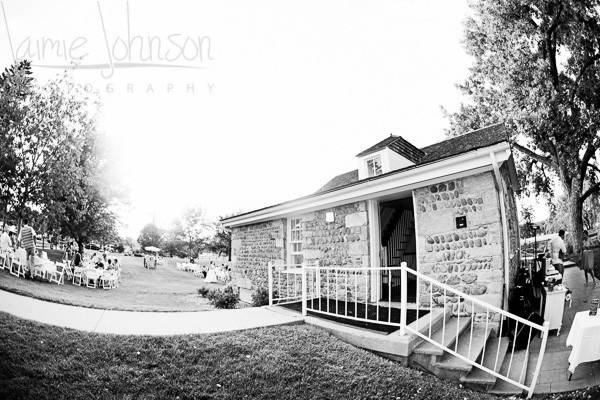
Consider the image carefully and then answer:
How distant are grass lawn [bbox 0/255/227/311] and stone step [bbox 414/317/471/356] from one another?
15.5 feet

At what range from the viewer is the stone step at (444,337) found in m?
3.93

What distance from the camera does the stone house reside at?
17.0ft

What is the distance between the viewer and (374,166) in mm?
9305

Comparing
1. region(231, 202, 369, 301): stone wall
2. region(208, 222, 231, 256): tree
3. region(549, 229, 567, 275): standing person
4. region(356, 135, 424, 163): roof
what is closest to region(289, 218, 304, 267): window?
region(231, 202, 369, 301): stone wall

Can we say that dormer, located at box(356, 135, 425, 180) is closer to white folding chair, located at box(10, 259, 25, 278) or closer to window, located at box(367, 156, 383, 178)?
window, located at box(367, 156, 383, 178)

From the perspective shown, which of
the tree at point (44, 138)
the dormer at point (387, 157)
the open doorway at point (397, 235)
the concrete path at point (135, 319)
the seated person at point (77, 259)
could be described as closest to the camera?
the tree at point (44, 138)

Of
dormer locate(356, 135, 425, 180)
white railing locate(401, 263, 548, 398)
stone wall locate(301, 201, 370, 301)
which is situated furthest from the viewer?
dormer locate(356, 135, 425, 180)

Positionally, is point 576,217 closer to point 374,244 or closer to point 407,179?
point 374,244

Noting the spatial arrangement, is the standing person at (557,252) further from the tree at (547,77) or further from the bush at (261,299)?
the bush at (261,299)

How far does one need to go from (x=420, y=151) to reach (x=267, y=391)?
360 inches

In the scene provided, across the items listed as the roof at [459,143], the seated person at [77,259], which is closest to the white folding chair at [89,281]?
the seated person at [77,259]

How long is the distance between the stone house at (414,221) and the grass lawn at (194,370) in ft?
7.45

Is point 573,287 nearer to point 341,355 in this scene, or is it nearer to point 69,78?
point 341,355

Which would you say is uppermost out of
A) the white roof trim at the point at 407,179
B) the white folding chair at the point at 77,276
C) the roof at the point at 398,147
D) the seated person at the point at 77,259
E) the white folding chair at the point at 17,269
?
the roof at the point at 398,147
